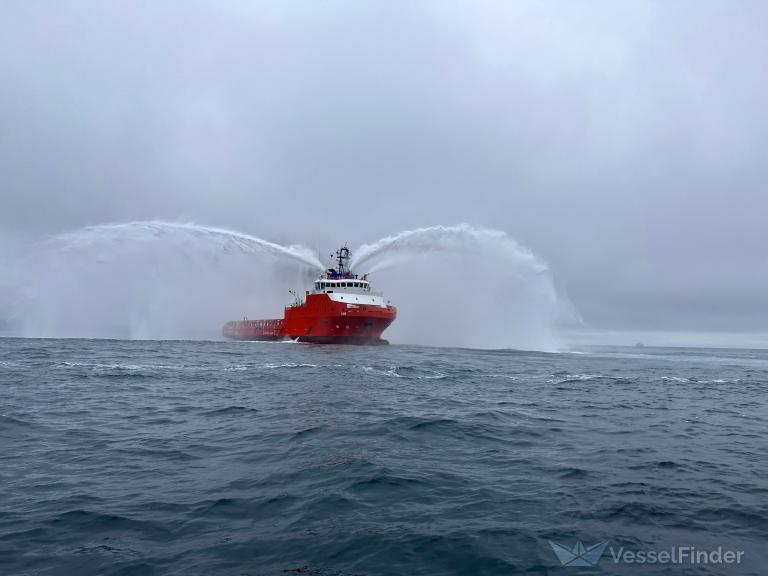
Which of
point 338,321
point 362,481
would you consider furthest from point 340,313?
point 362,481

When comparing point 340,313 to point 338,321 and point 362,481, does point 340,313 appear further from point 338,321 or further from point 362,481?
point 362,481

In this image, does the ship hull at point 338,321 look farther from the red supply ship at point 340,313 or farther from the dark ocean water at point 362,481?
the dark ocean water at point 362,481

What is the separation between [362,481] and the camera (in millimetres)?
10250

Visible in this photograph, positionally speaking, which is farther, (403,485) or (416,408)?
(416,408)

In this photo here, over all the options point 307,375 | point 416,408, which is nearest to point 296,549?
point 416,408

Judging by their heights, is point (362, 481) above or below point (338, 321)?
below

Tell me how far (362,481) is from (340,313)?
4684 cm

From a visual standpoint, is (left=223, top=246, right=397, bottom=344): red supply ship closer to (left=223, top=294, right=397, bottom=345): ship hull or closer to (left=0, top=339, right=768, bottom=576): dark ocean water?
(left=223, top=294, right=397, bottom=345): ship hull

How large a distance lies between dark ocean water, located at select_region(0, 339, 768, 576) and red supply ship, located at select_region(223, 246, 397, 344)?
35689 millimetres

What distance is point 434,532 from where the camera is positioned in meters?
7.86

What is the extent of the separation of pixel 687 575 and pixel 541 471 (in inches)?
181

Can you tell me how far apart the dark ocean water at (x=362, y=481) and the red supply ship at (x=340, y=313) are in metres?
35.7

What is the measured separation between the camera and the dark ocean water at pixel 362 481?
7195mm

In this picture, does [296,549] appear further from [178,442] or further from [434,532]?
[178,442]
